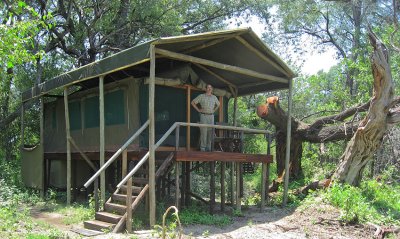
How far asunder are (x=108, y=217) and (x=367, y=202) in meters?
6.22

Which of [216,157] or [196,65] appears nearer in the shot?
[216,157]

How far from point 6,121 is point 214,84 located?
944 cm

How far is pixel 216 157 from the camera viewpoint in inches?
404

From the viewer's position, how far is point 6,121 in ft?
58.9

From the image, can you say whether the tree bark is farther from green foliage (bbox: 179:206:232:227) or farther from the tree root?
green foliage (bbox: 179:206:232:227)

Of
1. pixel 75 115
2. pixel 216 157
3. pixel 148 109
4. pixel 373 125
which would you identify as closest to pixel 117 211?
A: pixel 216 157

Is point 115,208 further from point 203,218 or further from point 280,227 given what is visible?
point 280,227

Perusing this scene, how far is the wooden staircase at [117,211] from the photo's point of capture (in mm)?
8414

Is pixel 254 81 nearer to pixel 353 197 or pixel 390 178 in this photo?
pixel 353 197

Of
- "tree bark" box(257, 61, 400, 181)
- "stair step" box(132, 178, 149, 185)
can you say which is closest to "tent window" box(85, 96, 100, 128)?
"stair step" box(132, 178, 149, 185)

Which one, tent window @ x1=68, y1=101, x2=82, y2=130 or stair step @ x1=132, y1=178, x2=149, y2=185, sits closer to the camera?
stair step @ x1=132, y1=178, x2=149, y2=185

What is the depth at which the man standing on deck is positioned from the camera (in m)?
10.7

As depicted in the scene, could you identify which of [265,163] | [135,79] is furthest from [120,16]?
[265,163]

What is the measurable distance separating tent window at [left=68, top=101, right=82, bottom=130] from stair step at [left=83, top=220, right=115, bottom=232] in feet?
17.8
